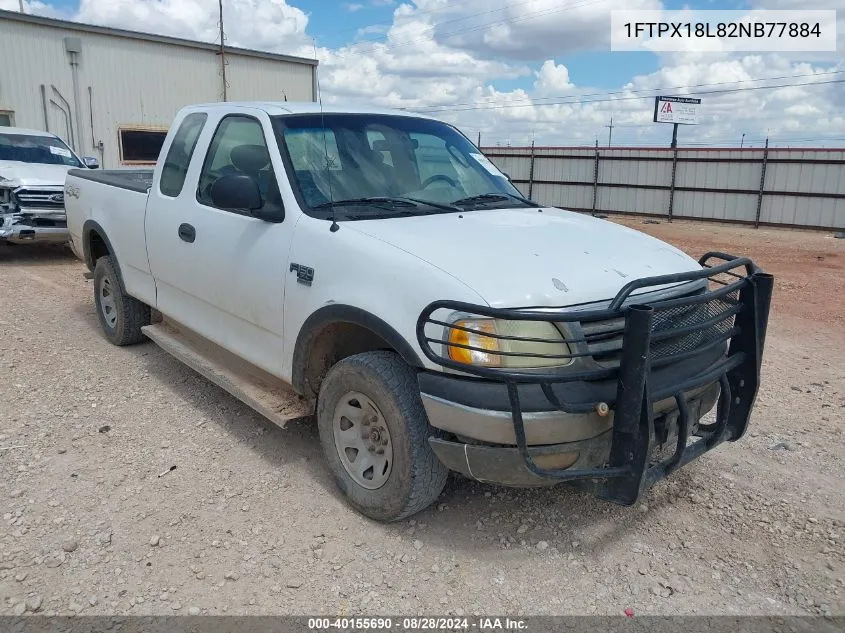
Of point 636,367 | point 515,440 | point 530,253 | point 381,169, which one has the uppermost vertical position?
point 381,169

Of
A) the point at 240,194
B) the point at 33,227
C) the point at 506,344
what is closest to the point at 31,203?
the point at 33,227

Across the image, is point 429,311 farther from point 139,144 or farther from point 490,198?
point 139,144

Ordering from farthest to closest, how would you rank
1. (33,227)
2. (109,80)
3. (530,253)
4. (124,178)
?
(109,80), (33,227), (124,178), (530,253)

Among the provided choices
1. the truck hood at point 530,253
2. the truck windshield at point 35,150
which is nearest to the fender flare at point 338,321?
the truck hood at point 530,253

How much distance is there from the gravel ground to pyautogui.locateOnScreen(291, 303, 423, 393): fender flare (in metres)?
0.67

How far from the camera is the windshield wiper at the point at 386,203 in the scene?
143 inches

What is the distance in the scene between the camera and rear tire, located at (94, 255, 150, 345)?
18.9 ft

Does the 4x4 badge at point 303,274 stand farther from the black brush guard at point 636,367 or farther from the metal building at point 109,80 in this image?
the metal building at point 109,80

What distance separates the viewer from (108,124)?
57.0ft

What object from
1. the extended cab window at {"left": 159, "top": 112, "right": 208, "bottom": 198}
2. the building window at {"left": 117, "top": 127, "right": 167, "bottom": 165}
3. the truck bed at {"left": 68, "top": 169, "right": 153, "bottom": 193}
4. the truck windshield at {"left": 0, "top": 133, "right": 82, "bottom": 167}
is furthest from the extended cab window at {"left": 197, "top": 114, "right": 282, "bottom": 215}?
the building window at {"left": 117, "top": 127, "right": 167, "bottom": 165}

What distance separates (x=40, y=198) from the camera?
10.0 meters

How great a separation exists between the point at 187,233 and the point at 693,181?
18.1m

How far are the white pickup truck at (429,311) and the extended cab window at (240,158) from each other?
0.01 m

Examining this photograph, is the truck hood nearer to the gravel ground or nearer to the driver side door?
the driver side door
